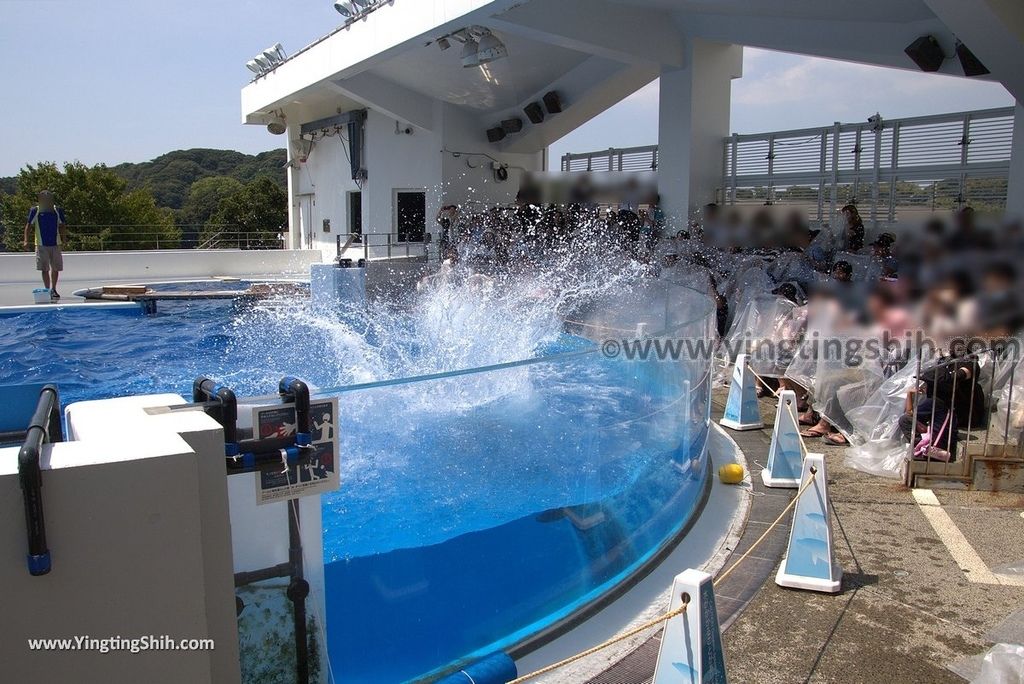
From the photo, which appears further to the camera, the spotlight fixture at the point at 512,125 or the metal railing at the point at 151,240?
the metal railing at the point at 151,240

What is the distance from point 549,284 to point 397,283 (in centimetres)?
381

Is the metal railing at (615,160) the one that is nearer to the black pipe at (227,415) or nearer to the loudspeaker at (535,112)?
the loudspeaker at (535,112)

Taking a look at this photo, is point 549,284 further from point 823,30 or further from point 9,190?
point 9,190

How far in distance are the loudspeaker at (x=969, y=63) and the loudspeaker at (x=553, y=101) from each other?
324 inches

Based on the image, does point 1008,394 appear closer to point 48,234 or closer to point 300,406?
point 300,406

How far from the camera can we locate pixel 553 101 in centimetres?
1532

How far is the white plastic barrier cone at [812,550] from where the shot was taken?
3.62m

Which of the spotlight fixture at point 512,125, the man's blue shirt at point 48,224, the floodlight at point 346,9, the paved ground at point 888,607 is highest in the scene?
the floodlight at point 346,9

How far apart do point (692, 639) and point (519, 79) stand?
14.0m

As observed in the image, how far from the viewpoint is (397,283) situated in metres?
13.3

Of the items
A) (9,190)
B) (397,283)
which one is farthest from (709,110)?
(9,190)

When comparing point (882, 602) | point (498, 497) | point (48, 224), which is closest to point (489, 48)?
point (48, 224)

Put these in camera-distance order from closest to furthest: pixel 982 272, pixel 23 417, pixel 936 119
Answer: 1. pixel 23 417
2. pixel 982 272
3. pixel 936 119

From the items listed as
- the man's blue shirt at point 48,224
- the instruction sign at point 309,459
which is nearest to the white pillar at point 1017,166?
the instruction sign at point 309,459
